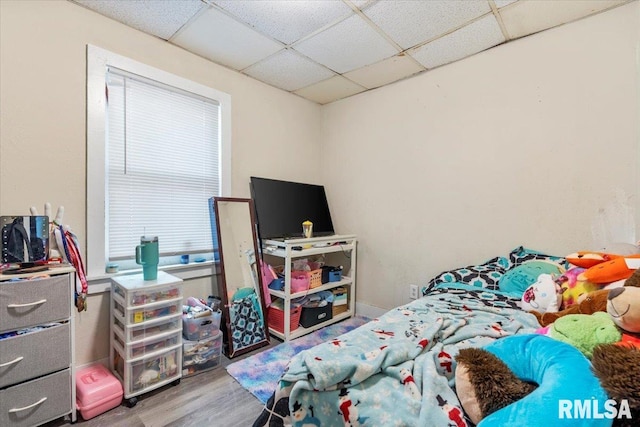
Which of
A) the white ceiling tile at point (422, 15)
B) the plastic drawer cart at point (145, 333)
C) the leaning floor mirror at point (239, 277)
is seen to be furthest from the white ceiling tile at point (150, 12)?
the plastic drawer cart at point (145, 333)

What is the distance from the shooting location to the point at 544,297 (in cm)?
153

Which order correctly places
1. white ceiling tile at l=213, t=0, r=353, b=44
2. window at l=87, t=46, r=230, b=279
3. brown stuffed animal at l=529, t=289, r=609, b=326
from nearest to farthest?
brown stuffed animal at l=529, t=289, r=609, b=326
white ceiling tile at l=213, t=0, r=353, b=44
window at l=87, t=46, r=230, b=279

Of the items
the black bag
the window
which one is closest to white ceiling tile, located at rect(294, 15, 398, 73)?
the window

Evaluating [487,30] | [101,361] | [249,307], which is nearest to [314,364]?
[249,307]

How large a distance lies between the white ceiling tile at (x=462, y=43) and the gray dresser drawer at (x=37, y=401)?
315 centimetres

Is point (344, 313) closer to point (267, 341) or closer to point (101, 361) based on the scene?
point (267, 341)

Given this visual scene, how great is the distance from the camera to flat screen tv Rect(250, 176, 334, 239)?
9.14ft

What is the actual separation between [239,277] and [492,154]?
7.59ft

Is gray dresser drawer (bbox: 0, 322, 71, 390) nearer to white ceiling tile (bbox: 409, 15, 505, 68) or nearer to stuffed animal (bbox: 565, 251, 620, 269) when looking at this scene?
stuffed animal (bbox: 565, 251, 620, 269)

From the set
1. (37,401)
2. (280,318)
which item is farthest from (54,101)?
(280,318)

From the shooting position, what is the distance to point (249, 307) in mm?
2434

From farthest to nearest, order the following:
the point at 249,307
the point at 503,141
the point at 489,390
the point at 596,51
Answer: the point at 249,307 < the point at 503,141 < the point at 596,51 < the point at 489,390

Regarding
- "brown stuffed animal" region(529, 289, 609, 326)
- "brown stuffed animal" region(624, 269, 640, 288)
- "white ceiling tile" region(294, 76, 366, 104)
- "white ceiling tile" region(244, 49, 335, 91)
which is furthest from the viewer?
"white ceiling tile" region(294, 76, 366, 104)

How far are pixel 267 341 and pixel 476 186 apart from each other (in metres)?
2.18
